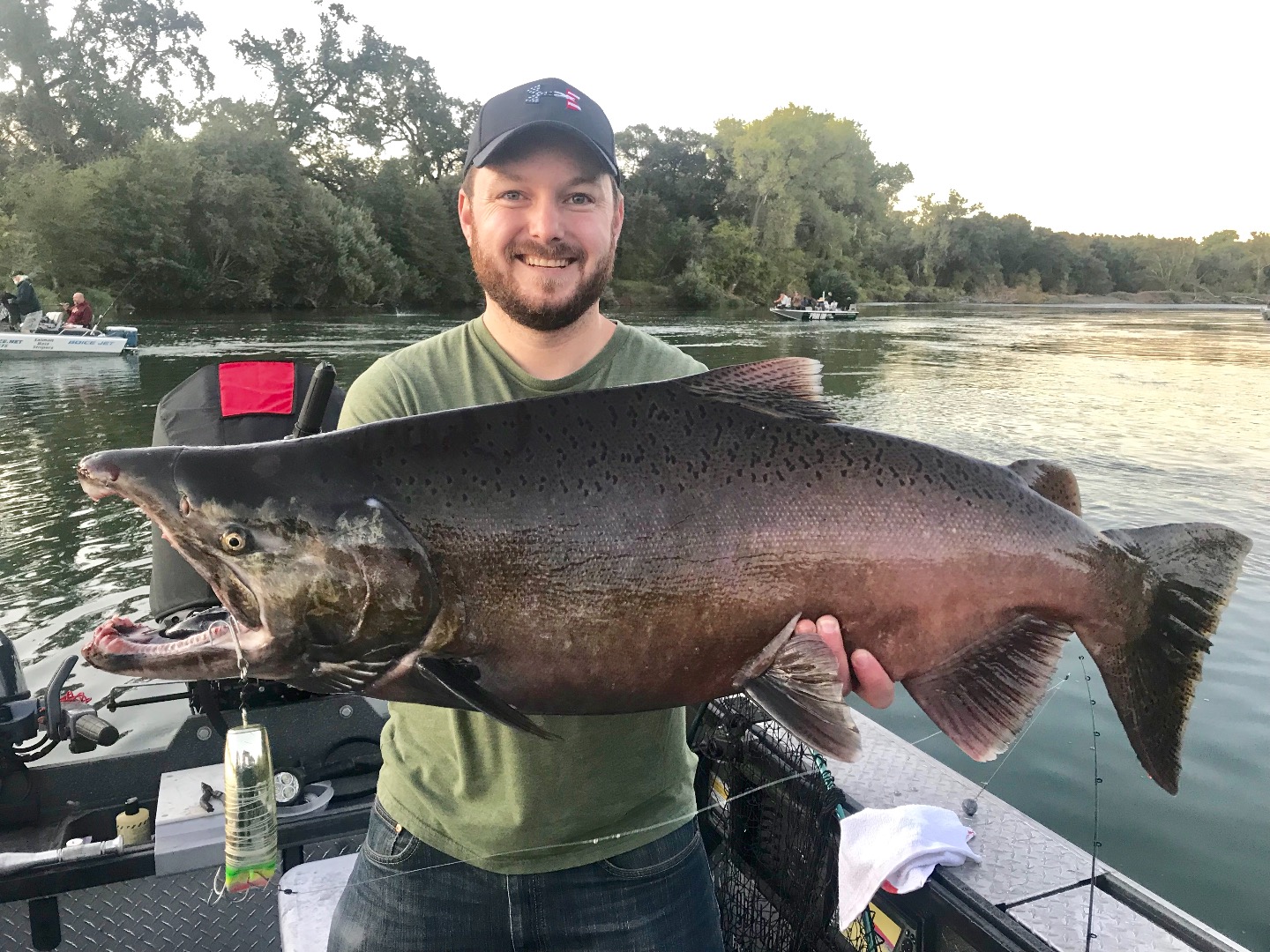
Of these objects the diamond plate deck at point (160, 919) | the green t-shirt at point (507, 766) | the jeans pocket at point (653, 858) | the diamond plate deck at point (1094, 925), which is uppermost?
the green t-shirt at point (507, 766)

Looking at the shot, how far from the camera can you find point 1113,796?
6.97 meters

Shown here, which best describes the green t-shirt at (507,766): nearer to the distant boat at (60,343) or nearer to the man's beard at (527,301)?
the man's beard at (527,301)

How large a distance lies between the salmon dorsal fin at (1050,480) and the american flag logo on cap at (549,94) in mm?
1577

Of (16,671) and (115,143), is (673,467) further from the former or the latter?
(115,143)

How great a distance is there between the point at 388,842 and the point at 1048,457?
694 inches

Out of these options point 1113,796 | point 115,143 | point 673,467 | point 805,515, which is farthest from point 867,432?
point 115,143

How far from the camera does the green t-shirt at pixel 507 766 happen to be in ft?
7.49

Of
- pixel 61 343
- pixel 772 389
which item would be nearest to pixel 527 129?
pixel 772 389

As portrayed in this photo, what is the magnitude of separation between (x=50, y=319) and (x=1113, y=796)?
3228cm

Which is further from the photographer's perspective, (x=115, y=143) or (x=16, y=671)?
(x=115, y=143)

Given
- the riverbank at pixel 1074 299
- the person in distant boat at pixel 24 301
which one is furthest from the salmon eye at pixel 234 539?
the riverbank at pixel 1074 299

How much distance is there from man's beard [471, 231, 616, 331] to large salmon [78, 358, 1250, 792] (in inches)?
16.8

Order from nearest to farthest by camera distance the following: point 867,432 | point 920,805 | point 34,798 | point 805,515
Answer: point 805,515
point 867,432
point 920,805
point 34,798

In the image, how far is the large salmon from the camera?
1917 mm
